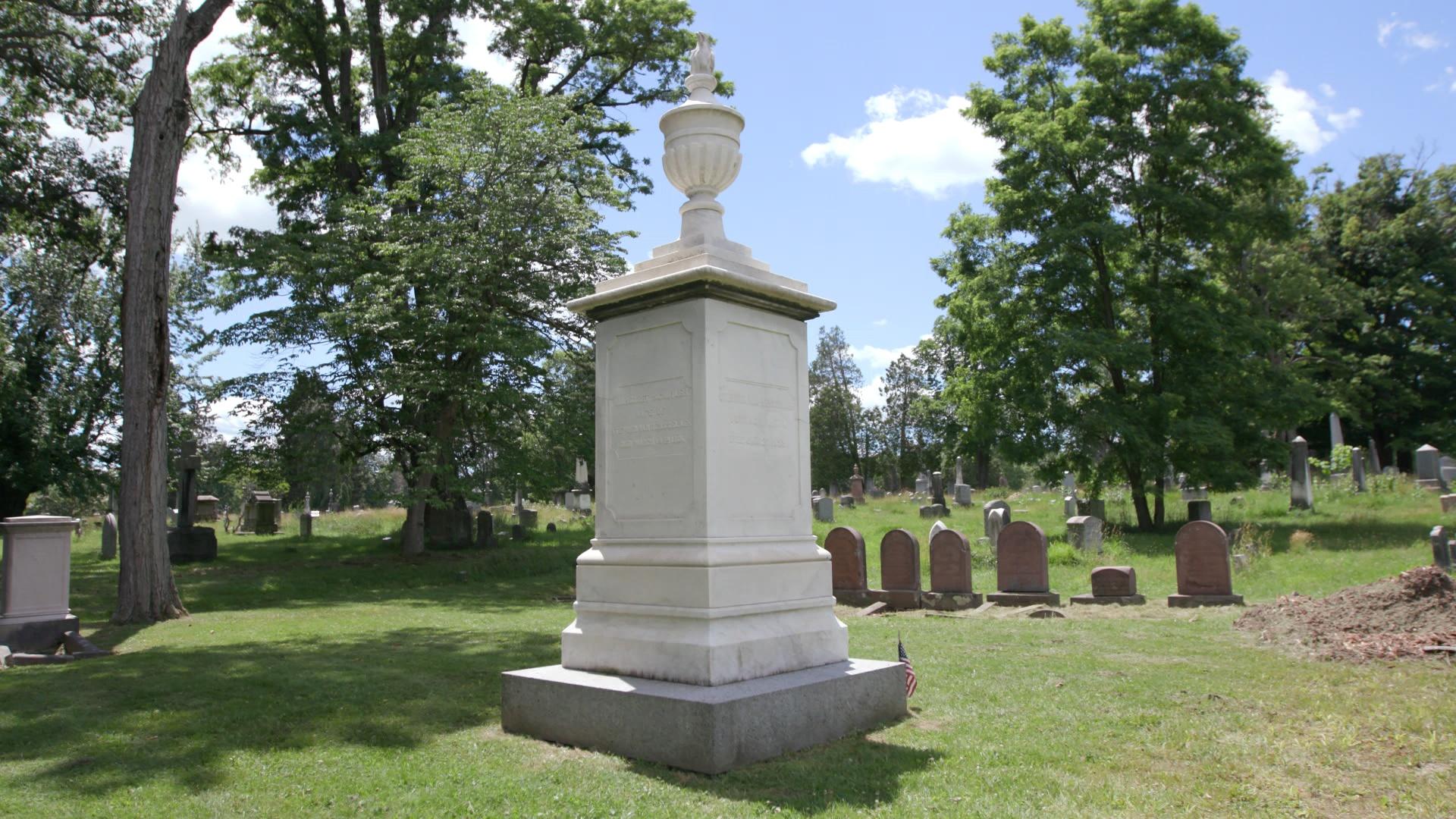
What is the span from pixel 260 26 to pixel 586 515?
18.9 meters

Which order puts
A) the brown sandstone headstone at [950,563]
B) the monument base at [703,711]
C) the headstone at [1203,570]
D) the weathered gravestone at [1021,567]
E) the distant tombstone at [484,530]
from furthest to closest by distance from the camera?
the distant tombstone at [484,530], the brown sandstone headstone at [950,563], the weathered gravestone at [1021,567], the headstone at [1203,570], the monument base at [703,711]

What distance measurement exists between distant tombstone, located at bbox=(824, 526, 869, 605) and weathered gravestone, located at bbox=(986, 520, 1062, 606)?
1.83 meters

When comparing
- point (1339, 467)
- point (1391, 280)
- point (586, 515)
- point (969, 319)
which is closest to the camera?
point (969, 319)

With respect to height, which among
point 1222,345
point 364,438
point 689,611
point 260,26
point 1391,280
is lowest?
point 689,611

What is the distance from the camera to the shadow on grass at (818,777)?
13.3 ft

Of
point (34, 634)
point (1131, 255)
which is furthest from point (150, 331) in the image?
point (1131, 255)

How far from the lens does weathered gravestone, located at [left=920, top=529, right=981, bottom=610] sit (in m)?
12.6

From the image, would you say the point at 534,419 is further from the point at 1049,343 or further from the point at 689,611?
the point at 689,611

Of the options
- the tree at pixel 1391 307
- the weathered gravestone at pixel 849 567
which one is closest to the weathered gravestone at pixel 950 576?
the weathered gravestone at pixel 849 567

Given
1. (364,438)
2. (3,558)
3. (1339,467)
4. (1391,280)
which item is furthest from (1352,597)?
(1391,280)

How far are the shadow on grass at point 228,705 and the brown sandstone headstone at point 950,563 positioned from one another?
19.8ft

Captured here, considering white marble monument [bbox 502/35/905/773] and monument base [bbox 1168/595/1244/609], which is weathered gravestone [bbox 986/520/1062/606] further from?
white marble monument [bbox 502/35/905/773]

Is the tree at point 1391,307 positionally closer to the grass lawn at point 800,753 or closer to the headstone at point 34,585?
the grass lawn at point 800,753

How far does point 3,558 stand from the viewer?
9.87 meters
